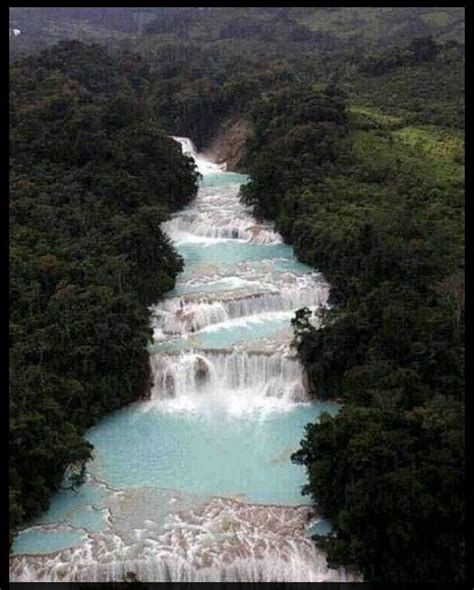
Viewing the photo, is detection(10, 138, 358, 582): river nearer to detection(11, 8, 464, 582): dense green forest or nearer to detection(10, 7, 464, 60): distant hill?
detection(11, 8, 464, 582): dense green forest

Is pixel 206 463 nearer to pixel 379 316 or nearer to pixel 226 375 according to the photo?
pixel 226 375

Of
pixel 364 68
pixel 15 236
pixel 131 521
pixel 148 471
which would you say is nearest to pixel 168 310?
pixel 15 236

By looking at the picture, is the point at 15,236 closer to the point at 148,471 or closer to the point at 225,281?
the point at 225,281

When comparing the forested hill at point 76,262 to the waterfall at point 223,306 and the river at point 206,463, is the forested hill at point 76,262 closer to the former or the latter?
the river at point 206,463

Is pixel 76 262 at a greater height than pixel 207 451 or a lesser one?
greater

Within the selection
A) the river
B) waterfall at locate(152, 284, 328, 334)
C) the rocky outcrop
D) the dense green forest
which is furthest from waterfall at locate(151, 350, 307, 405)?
the rocky outcrop

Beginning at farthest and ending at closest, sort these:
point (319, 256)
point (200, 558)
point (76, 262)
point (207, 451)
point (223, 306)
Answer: point (319, 256)
point (223, 306)
point (76, 262)
point (207, 451)
point (200, 558)

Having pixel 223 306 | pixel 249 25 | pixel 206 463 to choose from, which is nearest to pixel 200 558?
pixel 206 463
